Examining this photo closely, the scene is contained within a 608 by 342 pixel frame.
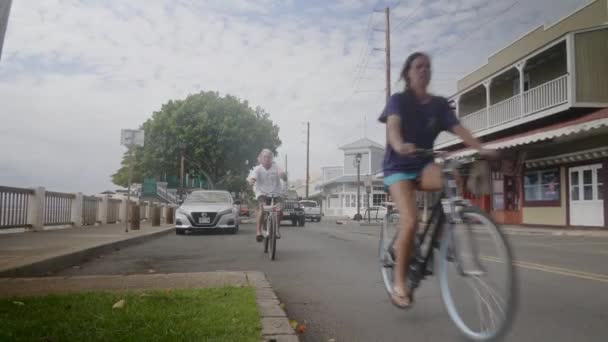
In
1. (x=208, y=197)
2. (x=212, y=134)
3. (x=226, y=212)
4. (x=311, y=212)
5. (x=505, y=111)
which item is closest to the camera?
(x=226, y=212)

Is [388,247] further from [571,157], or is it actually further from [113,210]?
[113,210]

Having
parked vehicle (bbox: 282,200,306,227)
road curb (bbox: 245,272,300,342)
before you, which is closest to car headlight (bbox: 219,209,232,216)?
parked vehicle (bbox: 282,200,306,227)

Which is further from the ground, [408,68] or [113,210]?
[408,68]

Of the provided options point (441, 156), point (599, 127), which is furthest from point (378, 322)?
point (599, 127)

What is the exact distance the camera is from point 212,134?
4122 centimetres

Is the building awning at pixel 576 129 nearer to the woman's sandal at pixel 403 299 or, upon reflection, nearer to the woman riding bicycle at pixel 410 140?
the woman riding bicycle at pixel 410 140

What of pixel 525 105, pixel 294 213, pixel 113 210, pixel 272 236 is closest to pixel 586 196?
pixel 525 105

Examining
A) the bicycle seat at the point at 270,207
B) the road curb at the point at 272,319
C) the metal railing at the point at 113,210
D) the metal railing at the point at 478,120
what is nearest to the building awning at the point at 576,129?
the metal railing at the point at 478,120

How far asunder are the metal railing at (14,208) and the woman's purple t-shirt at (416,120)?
424 inches

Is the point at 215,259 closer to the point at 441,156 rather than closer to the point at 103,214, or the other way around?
the point at 441,156

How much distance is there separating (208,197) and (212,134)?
25.1 metres

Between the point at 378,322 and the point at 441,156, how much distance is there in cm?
135

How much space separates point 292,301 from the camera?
4652 millimetres

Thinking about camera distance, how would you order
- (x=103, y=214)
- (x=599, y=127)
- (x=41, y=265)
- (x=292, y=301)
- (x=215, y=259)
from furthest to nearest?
(x=103, y=214) → (x=599, y=127) → (x=215, y=259) → (x=41, y=265) → (x=292, y=301)
